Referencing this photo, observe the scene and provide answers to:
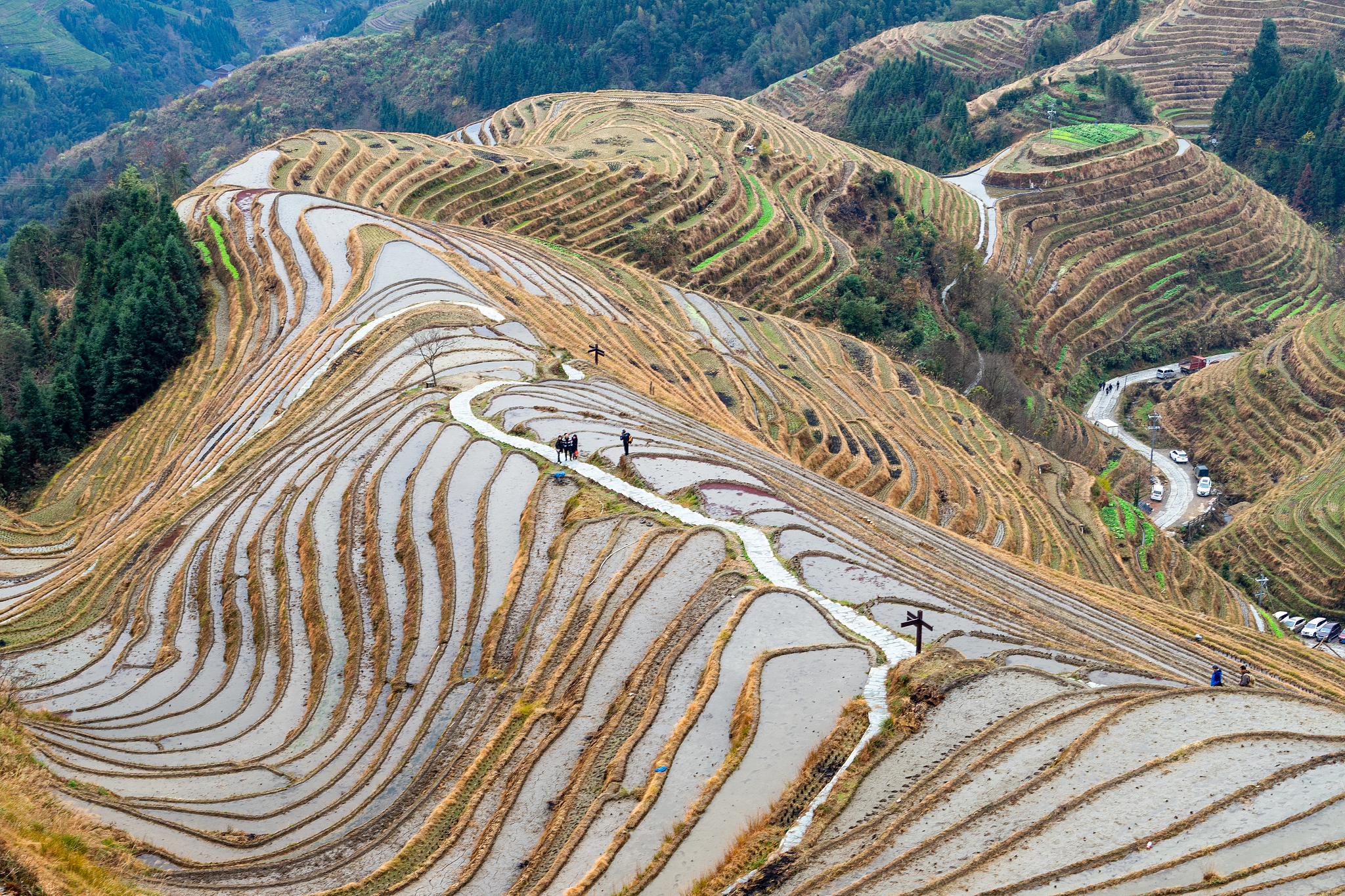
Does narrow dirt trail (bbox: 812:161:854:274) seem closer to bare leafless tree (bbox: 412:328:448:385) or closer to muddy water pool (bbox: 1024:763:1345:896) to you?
bare leafless tree (bbox: 412:328:448:385)

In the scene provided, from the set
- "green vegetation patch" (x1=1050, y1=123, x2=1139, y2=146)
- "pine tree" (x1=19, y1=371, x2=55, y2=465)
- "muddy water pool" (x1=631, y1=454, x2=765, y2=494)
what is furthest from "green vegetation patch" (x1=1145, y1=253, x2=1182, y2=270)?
"pine tree" (x1=19, y1=371, x2=55, y2=465)

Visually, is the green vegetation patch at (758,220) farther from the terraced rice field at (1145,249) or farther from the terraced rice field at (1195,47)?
the terraced rice field at (1195,47)

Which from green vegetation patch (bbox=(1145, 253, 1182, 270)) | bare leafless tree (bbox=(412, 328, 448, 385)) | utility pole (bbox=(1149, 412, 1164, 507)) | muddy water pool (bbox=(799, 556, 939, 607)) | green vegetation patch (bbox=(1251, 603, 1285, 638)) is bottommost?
utility pole (bbox=(1149, 412, 1164, 507))

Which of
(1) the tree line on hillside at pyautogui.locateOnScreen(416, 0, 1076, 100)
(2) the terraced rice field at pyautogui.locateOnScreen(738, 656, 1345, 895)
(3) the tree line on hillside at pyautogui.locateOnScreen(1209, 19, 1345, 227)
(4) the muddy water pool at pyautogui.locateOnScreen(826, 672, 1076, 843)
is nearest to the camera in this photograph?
(2) the terraced rice field at pyautogui.locateOnScreen(738, 656, 1345, 895)

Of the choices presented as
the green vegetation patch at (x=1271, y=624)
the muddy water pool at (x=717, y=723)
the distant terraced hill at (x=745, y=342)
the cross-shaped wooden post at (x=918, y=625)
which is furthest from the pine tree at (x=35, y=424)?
the green vegetation patch at (x=1271, y=624)

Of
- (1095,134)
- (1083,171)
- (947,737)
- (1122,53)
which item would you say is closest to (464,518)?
(947,737)

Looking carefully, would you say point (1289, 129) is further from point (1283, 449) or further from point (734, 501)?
point (734, 501)

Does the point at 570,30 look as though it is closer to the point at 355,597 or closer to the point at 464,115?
the point at 464,115
